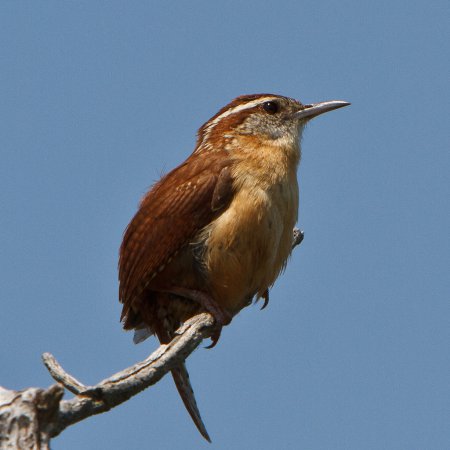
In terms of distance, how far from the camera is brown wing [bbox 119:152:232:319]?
287 inches

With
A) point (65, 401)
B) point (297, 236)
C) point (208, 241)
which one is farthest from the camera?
point (297, 236)

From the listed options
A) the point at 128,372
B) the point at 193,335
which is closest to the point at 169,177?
the point at 193,335

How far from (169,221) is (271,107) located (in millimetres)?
1684

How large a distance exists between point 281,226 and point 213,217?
0.54 m

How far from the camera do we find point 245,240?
7098mm

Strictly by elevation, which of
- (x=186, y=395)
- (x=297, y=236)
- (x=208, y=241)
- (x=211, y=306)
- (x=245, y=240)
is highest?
(x=297, y=236)

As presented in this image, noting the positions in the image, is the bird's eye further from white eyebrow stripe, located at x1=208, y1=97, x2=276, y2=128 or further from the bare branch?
the bare branch

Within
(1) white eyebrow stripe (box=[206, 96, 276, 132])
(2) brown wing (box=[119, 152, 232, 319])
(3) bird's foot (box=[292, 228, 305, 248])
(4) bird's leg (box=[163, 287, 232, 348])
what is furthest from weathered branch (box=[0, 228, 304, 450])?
(1) white eyebrow stripe (box=[206, 96, 276, 132])

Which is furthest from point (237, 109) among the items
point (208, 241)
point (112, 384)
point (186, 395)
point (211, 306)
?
point (112, 384)

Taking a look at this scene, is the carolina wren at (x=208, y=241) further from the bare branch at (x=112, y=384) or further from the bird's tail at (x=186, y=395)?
the bare branch at (x=112, y=384)

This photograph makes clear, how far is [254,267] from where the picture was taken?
7.25m

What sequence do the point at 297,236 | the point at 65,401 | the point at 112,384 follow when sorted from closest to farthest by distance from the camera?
the point at 65,401, the point at 112,384, the point at 297,236

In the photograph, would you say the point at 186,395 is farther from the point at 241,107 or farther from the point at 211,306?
the point at 241,107

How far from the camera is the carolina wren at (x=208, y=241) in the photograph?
282 inches
